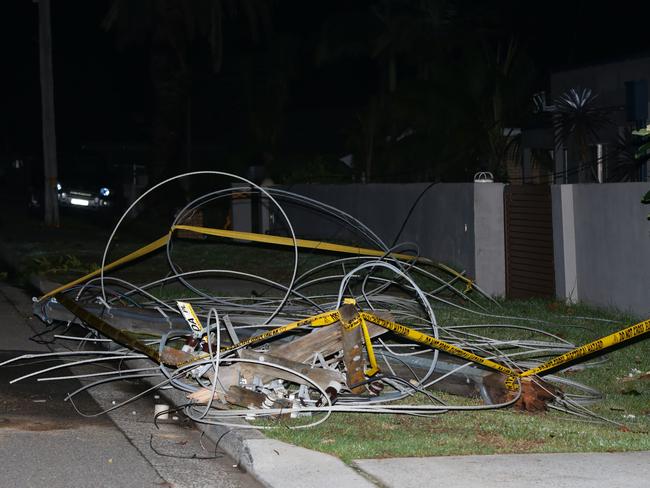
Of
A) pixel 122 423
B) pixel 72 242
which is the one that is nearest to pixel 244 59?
pixel 72 242

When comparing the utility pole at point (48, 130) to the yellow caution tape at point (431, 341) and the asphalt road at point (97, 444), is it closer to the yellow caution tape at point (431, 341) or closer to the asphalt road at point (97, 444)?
the asphalt road at point (97, 444)

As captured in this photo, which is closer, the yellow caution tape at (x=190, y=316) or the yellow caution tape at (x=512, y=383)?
the yellow caution tape at (x=512, y=383)

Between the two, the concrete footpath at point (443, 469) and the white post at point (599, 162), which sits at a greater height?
the white post at point (599, 162)

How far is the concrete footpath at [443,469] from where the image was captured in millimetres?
5422

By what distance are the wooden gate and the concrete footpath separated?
6.80m

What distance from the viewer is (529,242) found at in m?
13.0

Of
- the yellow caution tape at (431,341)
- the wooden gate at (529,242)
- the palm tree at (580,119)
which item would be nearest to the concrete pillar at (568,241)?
the wooden gate at (529,242)

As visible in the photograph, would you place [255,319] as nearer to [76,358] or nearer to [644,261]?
[76,358]

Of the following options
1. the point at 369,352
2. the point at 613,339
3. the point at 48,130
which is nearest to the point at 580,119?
the point at 613,339

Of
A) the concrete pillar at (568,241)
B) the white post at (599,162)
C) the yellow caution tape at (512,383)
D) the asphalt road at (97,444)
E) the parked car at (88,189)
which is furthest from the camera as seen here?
the parked car at (88,189)

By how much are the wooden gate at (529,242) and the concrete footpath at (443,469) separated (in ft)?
22.3

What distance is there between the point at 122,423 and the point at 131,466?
1091 millimetres

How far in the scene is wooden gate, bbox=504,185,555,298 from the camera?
12617mm

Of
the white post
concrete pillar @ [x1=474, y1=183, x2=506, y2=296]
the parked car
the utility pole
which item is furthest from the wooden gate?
the parked car
